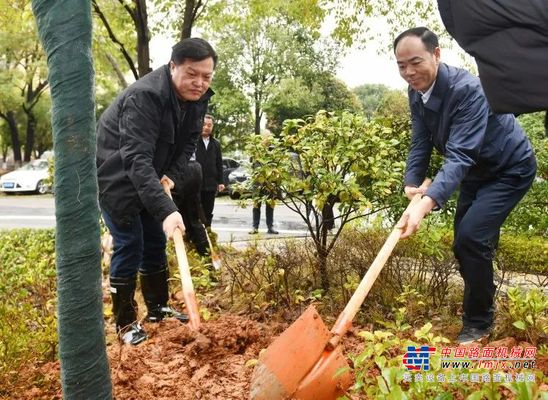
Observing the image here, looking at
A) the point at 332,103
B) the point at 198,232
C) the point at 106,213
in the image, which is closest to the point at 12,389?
the point at 106,213

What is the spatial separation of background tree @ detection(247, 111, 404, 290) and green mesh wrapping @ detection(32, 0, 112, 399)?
241cm

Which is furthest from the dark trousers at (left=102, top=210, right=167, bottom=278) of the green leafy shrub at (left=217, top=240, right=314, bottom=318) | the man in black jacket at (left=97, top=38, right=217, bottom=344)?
the green leafy shrub at (left=217, top=240, right=314, bottom=318)

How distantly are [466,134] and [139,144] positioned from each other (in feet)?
6.19

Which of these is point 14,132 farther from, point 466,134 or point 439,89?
point 466,134

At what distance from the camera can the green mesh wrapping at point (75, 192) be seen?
1.85m

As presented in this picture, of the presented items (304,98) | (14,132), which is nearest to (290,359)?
(304,98)

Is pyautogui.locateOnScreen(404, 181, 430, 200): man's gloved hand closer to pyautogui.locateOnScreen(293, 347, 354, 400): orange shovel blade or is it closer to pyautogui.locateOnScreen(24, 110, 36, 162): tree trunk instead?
pyautogui.locateOnScreen(293, 347, 354, 400): orange shovel blade

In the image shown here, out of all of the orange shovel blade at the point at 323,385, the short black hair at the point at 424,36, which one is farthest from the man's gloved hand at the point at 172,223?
the short black hair at the point at 424,36

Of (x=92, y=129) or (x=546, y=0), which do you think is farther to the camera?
(x=92, y=129)

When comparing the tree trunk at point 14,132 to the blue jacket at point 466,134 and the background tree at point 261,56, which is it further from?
the blue jacket at point 466,134

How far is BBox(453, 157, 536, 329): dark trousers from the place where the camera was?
3.23 m

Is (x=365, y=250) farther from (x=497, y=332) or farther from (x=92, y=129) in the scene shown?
(x=92, y=129)

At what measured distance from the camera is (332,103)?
3077cm

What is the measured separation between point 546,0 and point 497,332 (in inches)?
89.5
